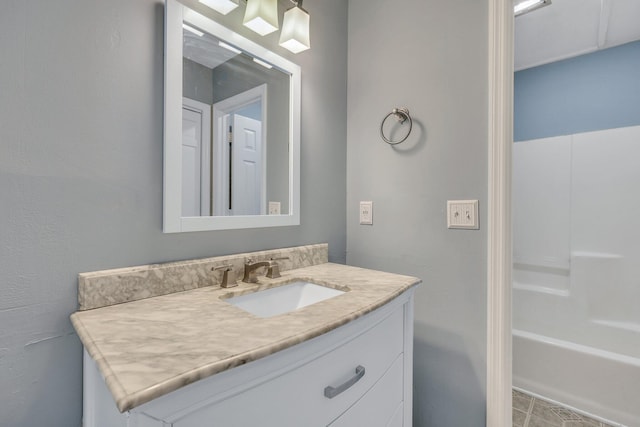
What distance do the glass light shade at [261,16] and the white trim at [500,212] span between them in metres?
0.87

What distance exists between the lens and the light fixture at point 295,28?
121 cm

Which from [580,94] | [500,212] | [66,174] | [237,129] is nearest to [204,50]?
[237,129]

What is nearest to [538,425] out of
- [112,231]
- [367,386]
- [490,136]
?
[367,386]

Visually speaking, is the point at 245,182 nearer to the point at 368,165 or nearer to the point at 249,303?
the point at 249,303

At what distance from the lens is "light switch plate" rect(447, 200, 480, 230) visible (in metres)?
1.18

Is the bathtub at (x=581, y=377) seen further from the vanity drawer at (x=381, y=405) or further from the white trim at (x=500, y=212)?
the vanity drawer at (x=381, y=405)

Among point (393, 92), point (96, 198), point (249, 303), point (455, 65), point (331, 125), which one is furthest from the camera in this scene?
point (331, 125)

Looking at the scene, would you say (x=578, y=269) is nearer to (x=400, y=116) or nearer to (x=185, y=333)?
(x=400, y=116)

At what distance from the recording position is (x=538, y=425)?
5.07 ft

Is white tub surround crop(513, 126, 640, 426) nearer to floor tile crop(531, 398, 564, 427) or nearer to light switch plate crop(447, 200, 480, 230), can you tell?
floor tile crop(531, 398, 564, 427)

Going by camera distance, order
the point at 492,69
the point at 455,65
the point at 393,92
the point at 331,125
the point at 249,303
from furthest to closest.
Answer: the point at 331,125 → the point at 393,92 → the point at 455,65 → the point at 492,69 → the point at 249,303

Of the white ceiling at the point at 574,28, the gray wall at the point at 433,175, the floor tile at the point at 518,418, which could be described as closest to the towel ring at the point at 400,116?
the gray wall at the point at 433,175

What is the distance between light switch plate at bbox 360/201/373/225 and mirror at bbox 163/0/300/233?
0.38 metres

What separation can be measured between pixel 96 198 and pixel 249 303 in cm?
55
